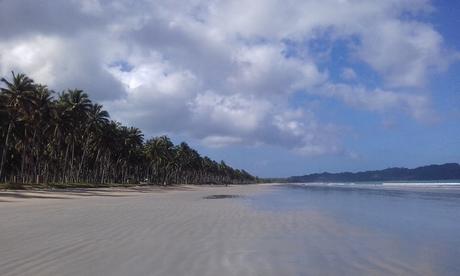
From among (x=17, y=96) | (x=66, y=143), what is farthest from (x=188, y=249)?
(x=66, y=143)

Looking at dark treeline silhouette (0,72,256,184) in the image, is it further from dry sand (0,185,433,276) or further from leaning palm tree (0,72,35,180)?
dry sand (0,185,433,276)

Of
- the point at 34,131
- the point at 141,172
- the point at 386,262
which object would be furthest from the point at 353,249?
the point at 141,172

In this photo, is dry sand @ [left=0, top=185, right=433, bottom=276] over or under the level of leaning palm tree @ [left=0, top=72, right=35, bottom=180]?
under

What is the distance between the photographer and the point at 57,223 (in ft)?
56.6

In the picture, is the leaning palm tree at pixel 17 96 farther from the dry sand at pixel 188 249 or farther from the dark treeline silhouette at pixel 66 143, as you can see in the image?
the dry sand at pixel 188 249

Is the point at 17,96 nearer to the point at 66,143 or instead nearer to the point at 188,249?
the point at 66,143

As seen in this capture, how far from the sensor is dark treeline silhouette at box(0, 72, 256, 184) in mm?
57594

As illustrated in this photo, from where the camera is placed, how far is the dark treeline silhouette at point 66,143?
57594mm

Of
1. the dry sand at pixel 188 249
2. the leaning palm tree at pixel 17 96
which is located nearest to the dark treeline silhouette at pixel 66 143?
the leaning palm tree at pixel 17 96

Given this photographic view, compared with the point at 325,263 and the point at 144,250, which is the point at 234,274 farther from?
the point at 144,250

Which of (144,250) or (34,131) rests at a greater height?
(34,131)

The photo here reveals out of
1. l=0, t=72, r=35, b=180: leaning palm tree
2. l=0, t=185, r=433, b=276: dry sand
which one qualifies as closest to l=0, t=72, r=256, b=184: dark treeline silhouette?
l=0, t=72, r=35, b=180: leaning palm tree

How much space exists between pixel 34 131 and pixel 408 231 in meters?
57.1

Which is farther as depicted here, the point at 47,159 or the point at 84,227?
the point at 47,159
